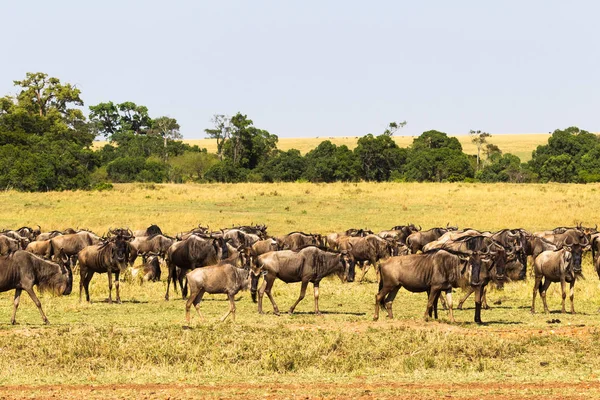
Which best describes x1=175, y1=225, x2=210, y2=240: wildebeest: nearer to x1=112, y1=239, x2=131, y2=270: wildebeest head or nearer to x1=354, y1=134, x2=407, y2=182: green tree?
x1=112, y1=239, x2=131, y2=270: wildebeest head

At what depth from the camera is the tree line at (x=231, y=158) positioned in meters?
66.9

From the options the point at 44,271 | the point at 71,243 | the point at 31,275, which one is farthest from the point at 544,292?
the point at 71,243

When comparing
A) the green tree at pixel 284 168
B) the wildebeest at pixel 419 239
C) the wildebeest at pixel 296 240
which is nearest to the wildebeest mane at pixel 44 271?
the wildebeest at pixel 296 240

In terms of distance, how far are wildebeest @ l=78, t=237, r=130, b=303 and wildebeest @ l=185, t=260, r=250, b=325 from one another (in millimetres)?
4879

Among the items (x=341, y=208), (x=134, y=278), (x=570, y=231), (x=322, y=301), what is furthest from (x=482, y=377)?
(x=341, y=208)

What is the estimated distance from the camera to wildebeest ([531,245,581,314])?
2009cm

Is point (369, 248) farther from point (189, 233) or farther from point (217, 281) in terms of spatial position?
point (217, 281)

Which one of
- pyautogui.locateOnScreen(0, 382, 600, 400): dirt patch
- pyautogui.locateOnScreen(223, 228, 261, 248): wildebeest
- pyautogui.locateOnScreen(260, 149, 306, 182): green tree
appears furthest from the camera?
pyautogui.locateOnScreen(260, 149, 306, 182): green tree

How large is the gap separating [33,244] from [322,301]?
A: 10108 mm

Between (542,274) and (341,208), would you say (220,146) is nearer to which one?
(341,208)

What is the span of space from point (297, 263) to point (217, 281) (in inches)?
88.3

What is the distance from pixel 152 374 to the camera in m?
13.4

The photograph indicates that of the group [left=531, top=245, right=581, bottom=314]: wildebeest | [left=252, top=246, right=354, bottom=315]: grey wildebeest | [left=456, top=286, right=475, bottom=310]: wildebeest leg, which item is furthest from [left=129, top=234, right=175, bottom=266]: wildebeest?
[left=531, top=245, right=581, bottom=314]: wildebeest

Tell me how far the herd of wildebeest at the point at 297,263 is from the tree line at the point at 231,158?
124 feet
